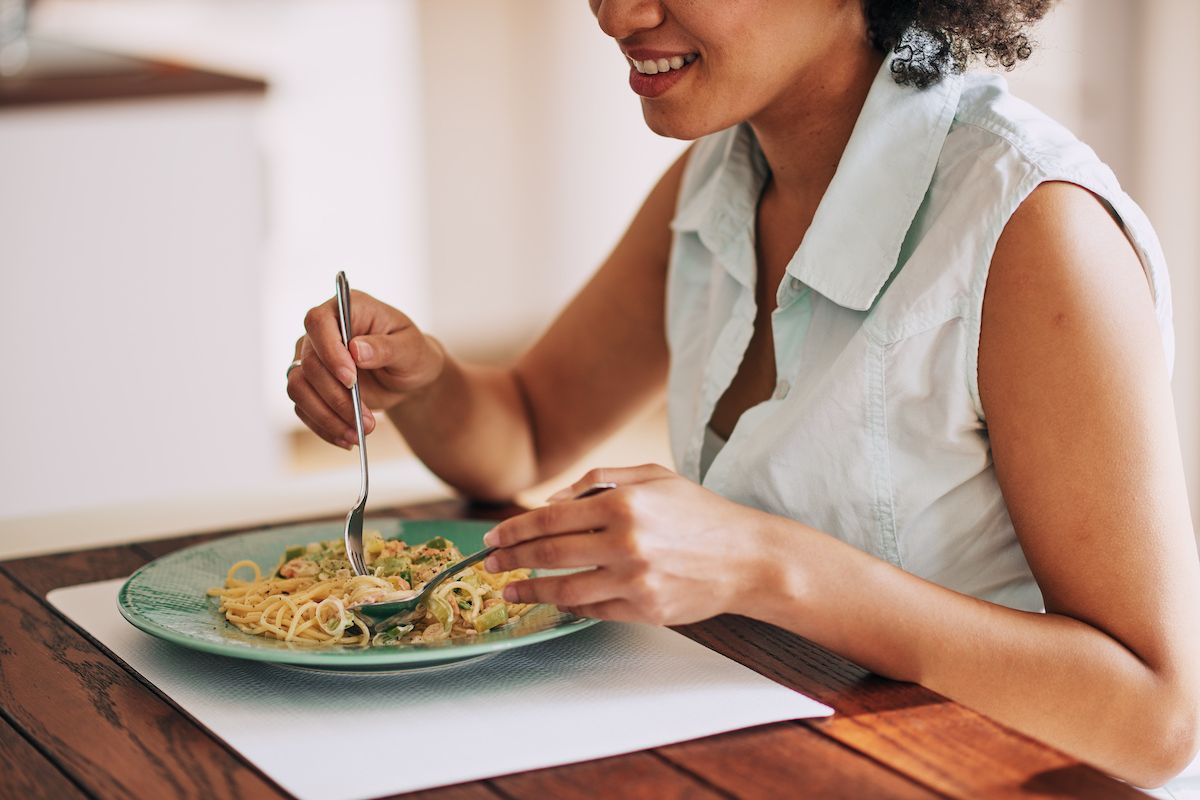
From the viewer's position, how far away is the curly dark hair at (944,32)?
4.33 ft

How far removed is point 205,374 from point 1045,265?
2.44 m

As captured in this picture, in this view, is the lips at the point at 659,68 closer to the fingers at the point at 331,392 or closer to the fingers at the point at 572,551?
the fingers at the point at 331,392

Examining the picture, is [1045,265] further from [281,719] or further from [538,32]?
[538,32]

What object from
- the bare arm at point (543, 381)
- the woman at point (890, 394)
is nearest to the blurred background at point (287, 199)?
the bare arm at point (543, 381)

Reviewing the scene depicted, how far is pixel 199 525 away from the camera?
2.26 m

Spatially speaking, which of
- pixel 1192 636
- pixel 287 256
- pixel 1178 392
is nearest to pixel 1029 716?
pixel 1192 636

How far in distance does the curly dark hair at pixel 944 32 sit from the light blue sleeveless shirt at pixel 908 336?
0.07 feet

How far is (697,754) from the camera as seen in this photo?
90cm

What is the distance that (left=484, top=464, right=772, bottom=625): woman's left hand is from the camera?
98 cm

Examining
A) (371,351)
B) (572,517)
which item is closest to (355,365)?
(371,351)

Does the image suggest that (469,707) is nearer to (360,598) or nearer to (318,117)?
(360,598)

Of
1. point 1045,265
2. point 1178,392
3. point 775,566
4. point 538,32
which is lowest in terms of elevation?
point 1178,392

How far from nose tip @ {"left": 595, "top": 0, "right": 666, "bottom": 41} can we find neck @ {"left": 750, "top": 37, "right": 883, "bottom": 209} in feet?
0.55

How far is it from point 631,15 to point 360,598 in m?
0.58
